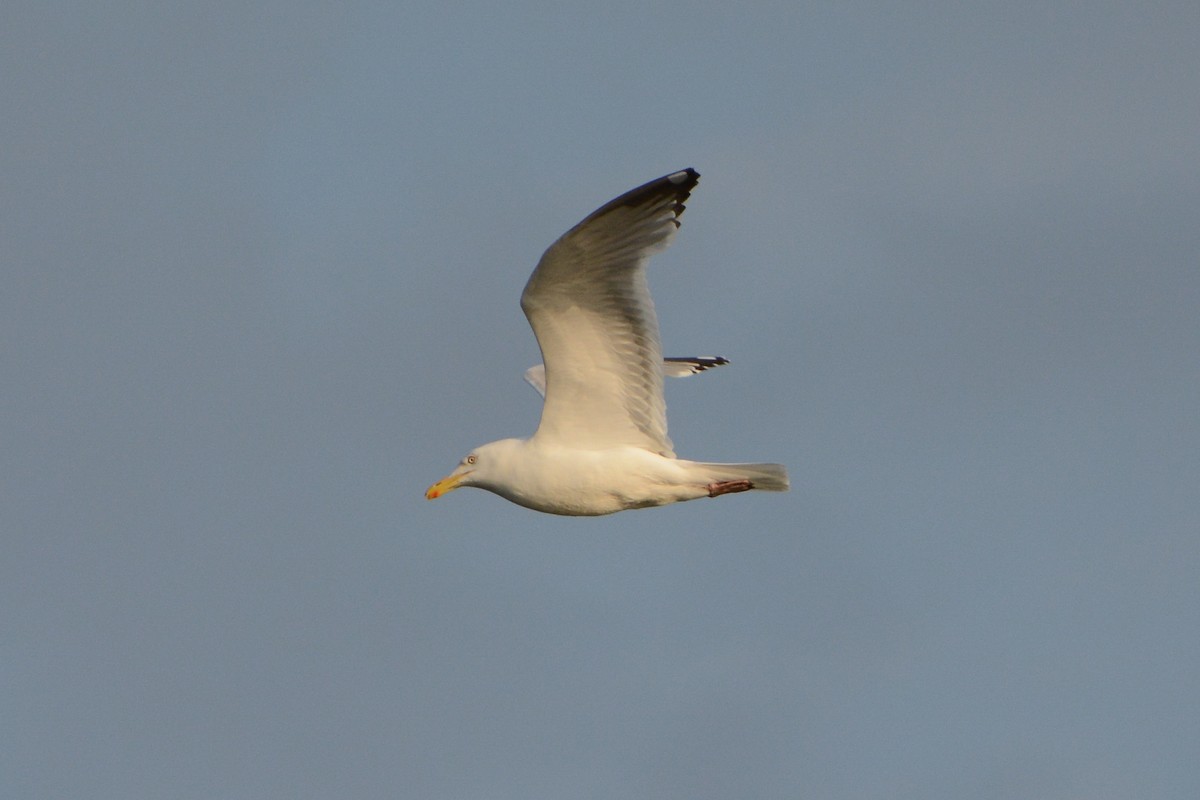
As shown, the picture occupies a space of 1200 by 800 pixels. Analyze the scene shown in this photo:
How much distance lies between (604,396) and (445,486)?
1582mm

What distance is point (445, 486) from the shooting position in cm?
1698

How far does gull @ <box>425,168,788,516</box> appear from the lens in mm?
15469

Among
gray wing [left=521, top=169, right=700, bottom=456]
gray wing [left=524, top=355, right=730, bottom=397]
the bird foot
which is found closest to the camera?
gray wing [left=521, top=169, right=700, bottom=456]

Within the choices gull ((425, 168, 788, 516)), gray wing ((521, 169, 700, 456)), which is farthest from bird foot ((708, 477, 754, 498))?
gray wing ((521, 169, 700, 456))

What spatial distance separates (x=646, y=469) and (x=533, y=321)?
4.88 feet

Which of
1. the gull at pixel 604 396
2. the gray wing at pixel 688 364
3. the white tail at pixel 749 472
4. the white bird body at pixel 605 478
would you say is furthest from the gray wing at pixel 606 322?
the gray wing at pixel 688 364

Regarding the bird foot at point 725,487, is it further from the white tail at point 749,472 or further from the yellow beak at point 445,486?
the yellow beak at point 445,486

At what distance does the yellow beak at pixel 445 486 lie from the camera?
55.6 feet

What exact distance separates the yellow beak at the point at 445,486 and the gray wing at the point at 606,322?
82 centimetres

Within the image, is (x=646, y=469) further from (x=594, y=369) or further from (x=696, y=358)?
(x=696, y=358)

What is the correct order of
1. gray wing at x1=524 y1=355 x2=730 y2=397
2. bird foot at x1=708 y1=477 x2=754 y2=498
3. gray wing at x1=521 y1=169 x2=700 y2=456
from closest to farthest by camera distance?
gray wing at x1=521 y1=169 x2=700 y2=456 → bird foot at x1=708 y1=477 x2=754 y2=498 → gray wing at x1=524 y1=355 x2=730 y2=397

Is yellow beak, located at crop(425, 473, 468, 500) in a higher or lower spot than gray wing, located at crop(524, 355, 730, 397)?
lower

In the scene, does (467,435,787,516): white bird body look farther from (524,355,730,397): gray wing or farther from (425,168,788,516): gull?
A: (524,355,730,397): gray wing

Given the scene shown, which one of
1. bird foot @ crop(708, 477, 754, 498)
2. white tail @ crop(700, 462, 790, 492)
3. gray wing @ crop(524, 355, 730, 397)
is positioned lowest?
bird foot @ crop(708, 477, 754, 498)
